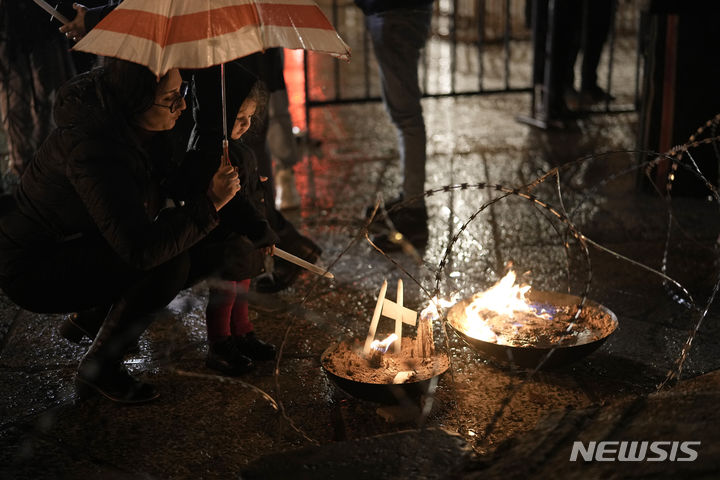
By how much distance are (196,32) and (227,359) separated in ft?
4.68

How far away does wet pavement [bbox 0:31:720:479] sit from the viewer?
2.71 meters

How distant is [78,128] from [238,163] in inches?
28.9

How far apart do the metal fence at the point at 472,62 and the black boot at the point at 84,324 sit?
402cm

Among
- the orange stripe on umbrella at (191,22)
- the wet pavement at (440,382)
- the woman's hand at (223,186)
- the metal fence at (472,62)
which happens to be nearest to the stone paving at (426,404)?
the wet pavement at (440,382)

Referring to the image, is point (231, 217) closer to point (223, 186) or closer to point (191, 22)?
point (223, 186)

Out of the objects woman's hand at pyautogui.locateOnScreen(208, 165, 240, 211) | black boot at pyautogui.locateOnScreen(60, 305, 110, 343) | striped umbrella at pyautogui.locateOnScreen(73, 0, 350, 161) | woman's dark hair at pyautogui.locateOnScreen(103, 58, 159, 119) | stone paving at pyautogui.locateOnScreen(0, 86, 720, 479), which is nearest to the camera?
stone paving at pyautogui.locateOnScreen(0, 86, 720, 479)

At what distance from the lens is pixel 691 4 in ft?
18.0

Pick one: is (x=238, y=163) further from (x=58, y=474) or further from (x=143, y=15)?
(x=58, y=474)

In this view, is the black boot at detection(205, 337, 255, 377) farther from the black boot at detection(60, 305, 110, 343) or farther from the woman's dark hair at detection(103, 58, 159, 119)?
the woman's dark hair at detection(103, 58, 159, 119)

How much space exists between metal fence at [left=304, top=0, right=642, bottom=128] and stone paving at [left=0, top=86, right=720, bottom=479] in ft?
8.92

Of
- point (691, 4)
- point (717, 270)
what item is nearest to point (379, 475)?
point (717, 270)

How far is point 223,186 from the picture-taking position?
3.29m

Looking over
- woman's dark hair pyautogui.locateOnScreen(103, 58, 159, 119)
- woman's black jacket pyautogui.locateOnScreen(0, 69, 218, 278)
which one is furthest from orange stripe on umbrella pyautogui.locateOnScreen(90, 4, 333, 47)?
woman's black jacket pyautogui.locateOnScreen(0, 69, 218, 278)

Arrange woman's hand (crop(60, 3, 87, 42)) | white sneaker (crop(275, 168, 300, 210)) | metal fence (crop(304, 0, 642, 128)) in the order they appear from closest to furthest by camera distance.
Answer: woman's hand (crop(60, 3, 87, 42))
white sneaker (crop(275, 168, 300, 210))
metal fence (crop(304, 0, 642, 128))
